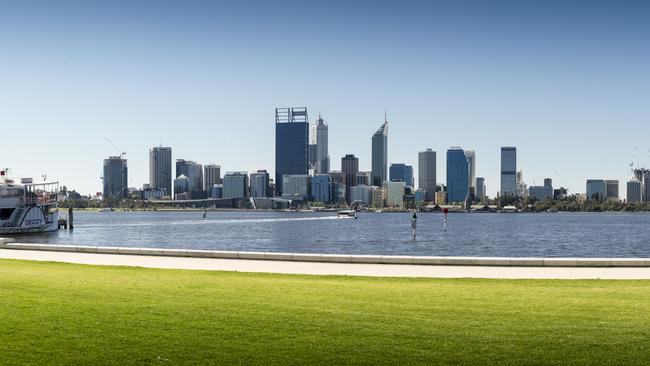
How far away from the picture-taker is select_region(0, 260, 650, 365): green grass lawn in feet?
35.8

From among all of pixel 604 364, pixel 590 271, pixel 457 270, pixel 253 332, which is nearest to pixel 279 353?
pixel 253 332

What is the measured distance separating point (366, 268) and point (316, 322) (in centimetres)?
1209

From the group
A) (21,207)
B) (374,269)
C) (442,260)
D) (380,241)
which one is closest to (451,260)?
(442,260)

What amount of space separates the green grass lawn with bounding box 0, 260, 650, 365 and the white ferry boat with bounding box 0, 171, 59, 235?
234 feet

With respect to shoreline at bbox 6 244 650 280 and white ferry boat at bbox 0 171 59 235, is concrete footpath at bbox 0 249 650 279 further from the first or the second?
white ferry boat at bbox 0 171 59 235

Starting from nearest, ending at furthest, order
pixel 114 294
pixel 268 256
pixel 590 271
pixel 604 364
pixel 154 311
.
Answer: pixel 604 364, pixel 154 311, pixel 114 294, pixel 590 271, pixel 268 256

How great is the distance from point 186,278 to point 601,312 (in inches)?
430

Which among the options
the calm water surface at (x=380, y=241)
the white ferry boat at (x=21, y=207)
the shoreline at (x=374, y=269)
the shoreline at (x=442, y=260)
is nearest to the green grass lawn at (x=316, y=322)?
the shoreline at (x=374, y=269)

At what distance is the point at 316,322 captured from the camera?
1327cm

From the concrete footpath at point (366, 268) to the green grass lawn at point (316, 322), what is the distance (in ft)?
10.8

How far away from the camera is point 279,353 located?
1098 centimetres

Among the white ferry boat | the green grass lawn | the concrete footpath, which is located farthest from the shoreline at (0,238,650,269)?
the white ferry boat

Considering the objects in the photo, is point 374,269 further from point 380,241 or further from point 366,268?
point 380,241

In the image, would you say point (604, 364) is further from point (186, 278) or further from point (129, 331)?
point (186, 278)
